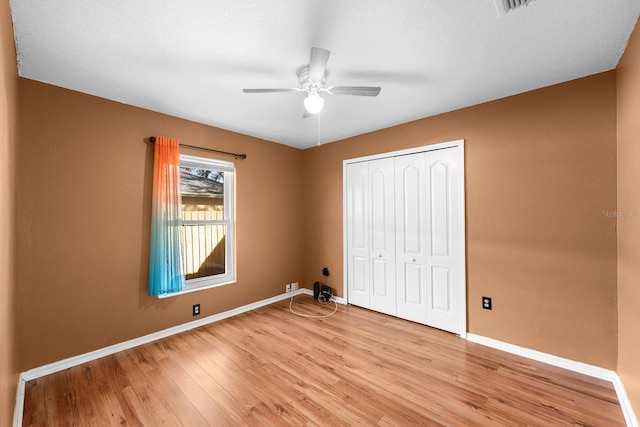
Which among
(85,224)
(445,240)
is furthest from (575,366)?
(85,224)

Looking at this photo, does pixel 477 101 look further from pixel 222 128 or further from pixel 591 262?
pixel 222 128

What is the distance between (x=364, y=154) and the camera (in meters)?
3.71

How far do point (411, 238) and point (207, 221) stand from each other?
8.51 feet

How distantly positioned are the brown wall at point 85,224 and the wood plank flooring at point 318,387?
0.31m

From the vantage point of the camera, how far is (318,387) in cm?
205

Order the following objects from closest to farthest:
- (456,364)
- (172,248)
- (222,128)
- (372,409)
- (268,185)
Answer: (372,409) → (456,364) → (172,248) → (222,128) → (268,185)

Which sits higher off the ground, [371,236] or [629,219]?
[629,219]

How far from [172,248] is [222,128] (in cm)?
163

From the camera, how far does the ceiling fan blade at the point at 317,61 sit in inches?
62.9

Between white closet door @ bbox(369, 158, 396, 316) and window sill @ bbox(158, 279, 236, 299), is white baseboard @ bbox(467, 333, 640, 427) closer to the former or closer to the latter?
white closet door @ bbox(369, 158, 396, 316)

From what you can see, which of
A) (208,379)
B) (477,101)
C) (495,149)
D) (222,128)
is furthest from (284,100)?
(208,379)

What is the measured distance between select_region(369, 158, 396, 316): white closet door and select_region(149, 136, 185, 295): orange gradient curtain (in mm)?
2394

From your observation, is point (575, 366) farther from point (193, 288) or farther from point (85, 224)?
point (85, 224)

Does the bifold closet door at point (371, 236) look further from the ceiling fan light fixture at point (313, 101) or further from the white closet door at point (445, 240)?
the ceiling fan light fixture at point (313, 101)
